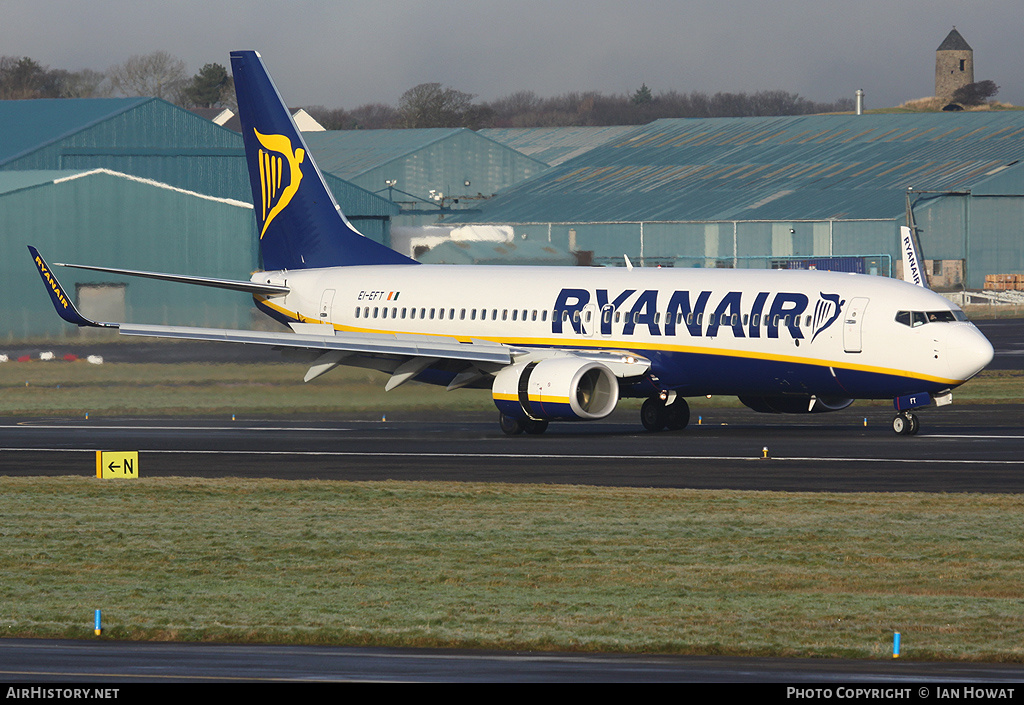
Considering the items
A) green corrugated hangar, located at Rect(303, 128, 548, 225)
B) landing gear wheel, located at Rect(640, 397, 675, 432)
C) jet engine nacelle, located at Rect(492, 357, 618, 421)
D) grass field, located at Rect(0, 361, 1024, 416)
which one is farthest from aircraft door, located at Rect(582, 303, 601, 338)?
green corrugated hangar, located at Rect(303, 128, 548, 225)

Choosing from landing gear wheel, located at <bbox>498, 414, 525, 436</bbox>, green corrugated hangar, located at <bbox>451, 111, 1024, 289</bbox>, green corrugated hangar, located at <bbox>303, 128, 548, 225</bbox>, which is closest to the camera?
landing gear wheel, located at <bbox>498, 414, 525, 436</bbox>

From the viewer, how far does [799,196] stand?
112m

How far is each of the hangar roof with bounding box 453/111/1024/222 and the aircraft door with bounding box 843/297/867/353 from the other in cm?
6839

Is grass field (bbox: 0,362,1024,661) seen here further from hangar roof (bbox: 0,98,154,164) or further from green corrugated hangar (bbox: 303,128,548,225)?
green corrugated hangar (bbox: 303,128,548,225)

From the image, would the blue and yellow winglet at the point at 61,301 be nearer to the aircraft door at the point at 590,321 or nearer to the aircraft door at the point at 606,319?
the aircraft door at the point at 590,321

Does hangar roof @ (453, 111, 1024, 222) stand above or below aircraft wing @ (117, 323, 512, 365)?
above

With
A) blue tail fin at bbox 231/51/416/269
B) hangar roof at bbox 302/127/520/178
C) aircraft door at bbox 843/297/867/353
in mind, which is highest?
hangar roof at bbox 302/127/520/178

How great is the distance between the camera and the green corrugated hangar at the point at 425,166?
126 m

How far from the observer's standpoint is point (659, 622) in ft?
58.8

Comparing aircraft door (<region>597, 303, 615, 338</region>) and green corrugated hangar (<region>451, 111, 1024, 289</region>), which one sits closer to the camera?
aircraft door (<region>597, 303, 615, 338</region>)

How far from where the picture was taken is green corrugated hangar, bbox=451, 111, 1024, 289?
106688mm

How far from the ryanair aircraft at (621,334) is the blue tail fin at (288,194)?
756mm

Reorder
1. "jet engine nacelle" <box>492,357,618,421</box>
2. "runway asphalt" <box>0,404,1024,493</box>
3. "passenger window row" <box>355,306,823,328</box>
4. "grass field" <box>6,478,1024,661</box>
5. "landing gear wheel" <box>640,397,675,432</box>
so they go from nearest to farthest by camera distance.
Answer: "grass field" <box>6,478,1024,661</box>, "runway asphalt" <box>0,404,1024,493</box>, "passenger window row" <box>355,306,823,328</box>, "jet engine nacelle" <box>492,357,618,421</box>, "landing gear wheel" <box>640,397,675,432</box>

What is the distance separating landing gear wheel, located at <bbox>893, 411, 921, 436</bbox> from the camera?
130ft
